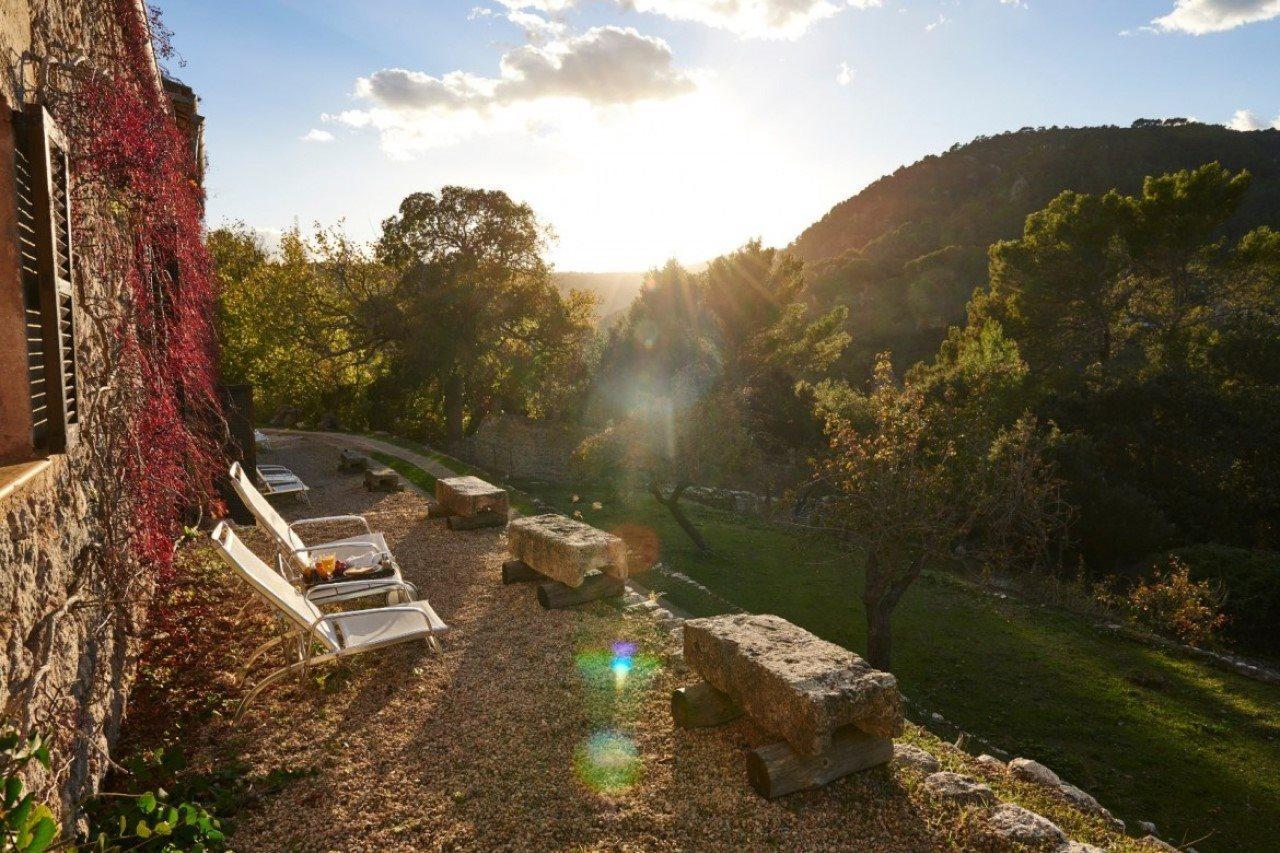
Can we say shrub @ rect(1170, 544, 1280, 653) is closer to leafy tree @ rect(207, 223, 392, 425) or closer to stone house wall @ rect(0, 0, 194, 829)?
stone house wall @ rect(0, 0, 194, 829)

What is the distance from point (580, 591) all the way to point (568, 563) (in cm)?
32

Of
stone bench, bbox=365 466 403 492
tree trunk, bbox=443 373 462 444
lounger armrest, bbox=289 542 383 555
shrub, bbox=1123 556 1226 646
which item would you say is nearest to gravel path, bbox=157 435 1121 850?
lounger armrest, bbox=289 542 383 555

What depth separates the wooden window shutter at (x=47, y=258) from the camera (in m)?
2.93

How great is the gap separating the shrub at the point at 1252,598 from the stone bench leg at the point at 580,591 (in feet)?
37.5

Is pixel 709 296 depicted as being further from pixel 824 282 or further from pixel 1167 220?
pixel 824 282

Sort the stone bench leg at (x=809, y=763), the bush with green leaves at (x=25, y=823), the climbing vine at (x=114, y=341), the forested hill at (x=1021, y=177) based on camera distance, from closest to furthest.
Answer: the bush with green leaves at (x=25, y=823) → the climbing vine at (x=114, y=341) → the stone bench leg at (x=809, y=763) → the forested hill at (x=1021, y=177)

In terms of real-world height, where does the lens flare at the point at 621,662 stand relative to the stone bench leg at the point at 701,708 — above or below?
below

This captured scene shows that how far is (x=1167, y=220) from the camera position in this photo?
23.7 meters

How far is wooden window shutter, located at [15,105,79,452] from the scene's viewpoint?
115 inches

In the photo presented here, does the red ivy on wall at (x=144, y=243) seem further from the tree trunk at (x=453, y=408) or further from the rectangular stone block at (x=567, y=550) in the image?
the tree trunk at (x=453, y=408)

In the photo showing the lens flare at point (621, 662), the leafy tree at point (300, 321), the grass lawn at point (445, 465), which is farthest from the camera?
the leafy tree at point (300, 321)

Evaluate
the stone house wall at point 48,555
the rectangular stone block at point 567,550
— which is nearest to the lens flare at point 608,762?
the rectangular stone block at point 567,550

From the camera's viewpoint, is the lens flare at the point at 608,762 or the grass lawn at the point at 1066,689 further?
the grass lawn at the point at 1066,689

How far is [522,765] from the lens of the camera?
14.0ft
